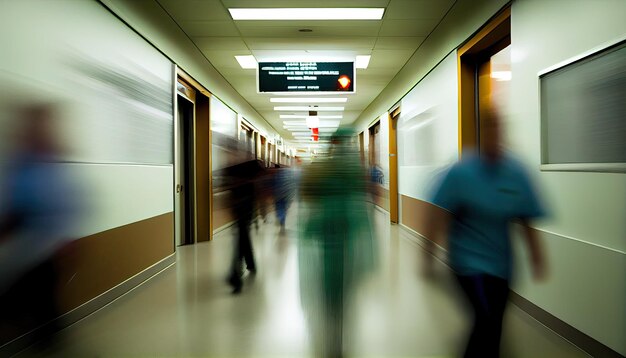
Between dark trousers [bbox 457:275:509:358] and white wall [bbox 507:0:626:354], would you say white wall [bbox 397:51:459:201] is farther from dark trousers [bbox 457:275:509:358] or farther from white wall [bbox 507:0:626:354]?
dark trousers [bbox 457:275:509:358]

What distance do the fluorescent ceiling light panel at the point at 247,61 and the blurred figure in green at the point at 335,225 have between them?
15.8 ft

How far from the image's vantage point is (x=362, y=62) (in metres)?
6.88

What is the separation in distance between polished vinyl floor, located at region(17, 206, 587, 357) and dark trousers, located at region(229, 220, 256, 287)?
14cm

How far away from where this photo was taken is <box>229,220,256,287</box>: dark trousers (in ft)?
11.9

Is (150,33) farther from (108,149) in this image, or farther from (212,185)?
(212,185)

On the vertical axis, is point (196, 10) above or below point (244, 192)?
above

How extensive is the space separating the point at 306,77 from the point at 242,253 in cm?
342

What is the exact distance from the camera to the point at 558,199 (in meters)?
2.70

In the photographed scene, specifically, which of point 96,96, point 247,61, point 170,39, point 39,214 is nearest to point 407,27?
point 247,61

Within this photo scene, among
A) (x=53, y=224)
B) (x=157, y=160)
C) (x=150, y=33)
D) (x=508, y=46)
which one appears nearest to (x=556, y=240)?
(x=508, y=46)

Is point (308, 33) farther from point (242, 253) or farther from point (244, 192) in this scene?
point (242, 253)

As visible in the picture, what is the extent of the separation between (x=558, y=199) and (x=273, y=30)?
4069 millimetres

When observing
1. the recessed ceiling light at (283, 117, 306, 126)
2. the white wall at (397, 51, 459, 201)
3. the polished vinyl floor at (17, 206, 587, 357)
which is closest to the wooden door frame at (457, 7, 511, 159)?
the white wall at (397, 51, 459, 201)

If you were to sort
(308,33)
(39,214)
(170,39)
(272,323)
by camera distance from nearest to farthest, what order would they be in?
(39,214)
(272,323)
(170,39)
(308,33)
